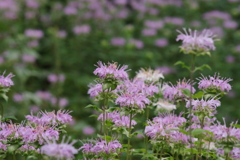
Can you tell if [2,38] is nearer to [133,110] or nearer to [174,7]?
[174,7]

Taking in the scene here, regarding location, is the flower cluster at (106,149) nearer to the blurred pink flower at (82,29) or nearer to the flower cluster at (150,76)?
the flower cluster at (150,76)

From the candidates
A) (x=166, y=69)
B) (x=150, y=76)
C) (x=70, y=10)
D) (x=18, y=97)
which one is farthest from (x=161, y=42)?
(x=150, y=76)

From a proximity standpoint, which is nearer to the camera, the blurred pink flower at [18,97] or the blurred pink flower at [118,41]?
the blurred pink flower at [18,97]

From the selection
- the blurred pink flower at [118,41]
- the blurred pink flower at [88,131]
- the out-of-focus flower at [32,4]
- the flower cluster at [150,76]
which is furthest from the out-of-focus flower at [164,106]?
the out-of-focus flower at [32,4]

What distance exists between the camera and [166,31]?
4660 millimetres

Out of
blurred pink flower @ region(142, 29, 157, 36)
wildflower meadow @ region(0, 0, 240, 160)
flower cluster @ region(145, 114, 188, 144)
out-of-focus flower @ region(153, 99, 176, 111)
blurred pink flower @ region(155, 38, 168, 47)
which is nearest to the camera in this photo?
flower cluster @ region(145, 114, 188, 144)

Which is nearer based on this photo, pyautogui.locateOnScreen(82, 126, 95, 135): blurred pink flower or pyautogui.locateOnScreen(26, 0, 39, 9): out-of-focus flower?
pyautogui.locateOnScreen(82, 126, 95, 135): blurred pink flower

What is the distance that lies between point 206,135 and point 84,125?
241 cm

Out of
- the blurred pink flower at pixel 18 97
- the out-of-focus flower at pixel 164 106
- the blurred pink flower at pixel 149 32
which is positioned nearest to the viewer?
the out-of-focus flower at pixel 164 106

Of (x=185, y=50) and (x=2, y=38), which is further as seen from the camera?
(x=2, y=38)

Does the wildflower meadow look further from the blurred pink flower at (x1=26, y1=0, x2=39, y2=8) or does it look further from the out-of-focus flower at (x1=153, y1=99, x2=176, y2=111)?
the out-of-focus flower at (x1=153, y1=99, x2=176, y2=111)

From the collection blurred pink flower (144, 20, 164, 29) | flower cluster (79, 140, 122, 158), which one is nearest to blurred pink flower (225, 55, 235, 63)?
blurred pink flower (144, 20, 164, 29)

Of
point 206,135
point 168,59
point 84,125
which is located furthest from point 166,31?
point 206,135

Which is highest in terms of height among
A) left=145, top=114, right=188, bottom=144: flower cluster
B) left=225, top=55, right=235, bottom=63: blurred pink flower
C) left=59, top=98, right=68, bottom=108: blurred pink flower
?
left=225, top=55, right=235, bottom=63: blurred pink flower
